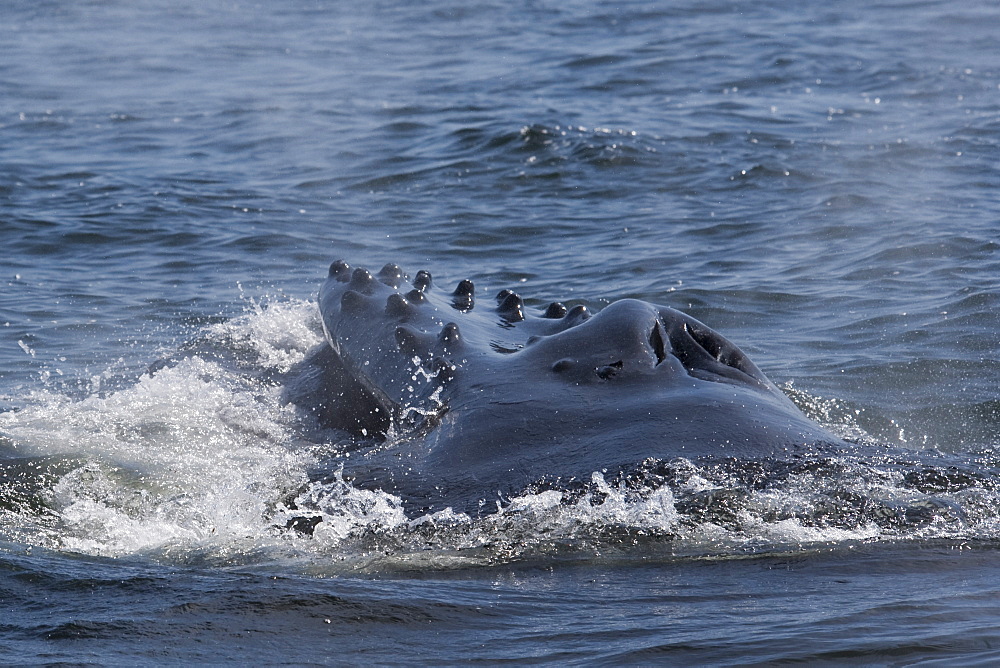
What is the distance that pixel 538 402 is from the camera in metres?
5.14

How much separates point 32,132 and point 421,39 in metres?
9.63

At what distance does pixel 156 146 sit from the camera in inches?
741

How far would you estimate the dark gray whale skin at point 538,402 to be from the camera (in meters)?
4.88

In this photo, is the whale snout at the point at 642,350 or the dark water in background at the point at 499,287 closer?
the dark water in background at the point at 499,287

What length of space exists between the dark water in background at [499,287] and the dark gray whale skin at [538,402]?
6.9 inches

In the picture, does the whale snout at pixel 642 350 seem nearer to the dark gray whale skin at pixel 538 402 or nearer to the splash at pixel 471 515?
the dark gray whale skin at pixel 538 402

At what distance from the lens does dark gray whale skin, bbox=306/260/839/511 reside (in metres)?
4.88

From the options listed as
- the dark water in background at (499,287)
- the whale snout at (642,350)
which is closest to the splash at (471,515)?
→ the dark water in background at (499,287)

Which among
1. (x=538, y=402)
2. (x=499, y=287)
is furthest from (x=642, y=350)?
(x=499, y=287)

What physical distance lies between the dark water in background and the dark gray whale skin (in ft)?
0.57

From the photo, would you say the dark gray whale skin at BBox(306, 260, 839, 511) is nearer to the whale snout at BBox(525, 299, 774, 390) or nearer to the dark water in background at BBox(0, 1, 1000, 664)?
the whale snout at BBox(525, 299, 774, 390)

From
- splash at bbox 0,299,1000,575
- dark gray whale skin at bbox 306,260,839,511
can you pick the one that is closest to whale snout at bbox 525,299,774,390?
dark gray whale skin at bbox 306,260,839,511

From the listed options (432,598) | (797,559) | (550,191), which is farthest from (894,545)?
(550,191)

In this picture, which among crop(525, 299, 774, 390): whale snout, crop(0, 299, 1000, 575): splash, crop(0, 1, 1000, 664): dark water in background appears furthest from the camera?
crop(525, 299, 774, 390): whale snout
